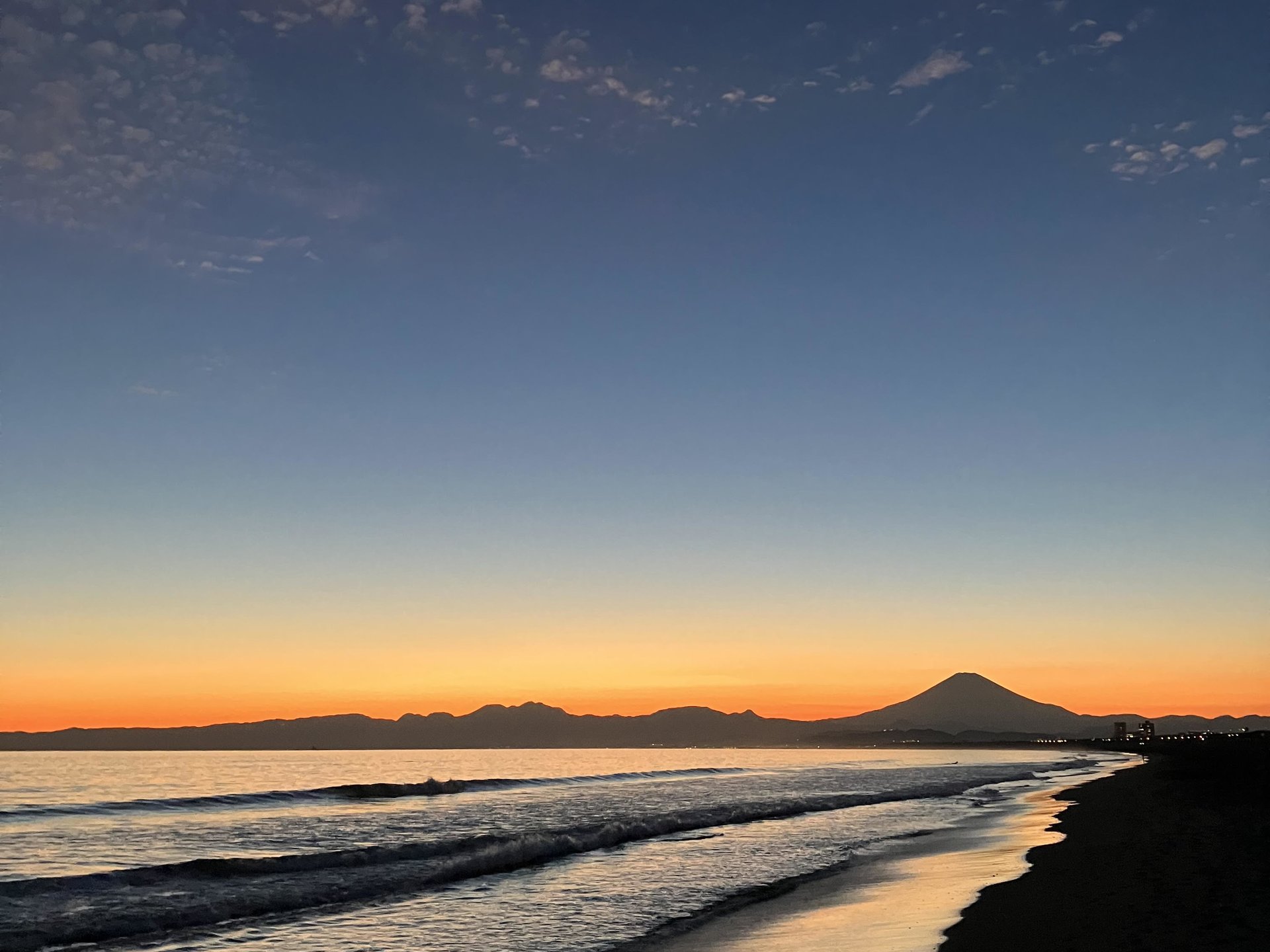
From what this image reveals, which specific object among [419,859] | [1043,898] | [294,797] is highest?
[1043,898]

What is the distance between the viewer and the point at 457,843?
101 ft

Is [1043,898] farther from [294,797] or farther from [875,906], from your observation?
[294,797]

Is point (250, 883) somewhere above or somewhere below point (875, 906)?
below

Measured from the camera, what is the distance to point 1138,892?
1606cm

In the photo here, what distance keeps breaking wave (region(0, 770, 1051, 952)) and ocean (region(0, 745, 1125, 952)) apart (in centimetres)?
8

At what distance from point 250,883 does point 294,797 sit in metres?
37.6

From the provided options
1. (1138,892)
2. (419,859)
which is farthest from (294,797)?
(1138,892)

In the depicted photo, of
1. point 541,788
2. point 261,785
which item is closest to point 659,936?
point 541,788

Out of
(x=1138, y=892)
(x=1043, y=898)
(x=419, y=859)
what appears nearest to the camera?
(x=1138, y=892)

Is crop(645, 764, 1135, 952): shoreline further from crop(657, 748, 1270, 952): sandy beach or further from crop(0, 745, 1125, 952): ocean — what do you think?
crop(0, 745, 1125, 952): ocean

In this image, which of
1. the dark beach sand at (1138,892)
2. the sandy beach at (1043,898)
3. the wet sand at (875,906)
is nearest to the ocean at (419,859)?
the wet sand at (875,906)

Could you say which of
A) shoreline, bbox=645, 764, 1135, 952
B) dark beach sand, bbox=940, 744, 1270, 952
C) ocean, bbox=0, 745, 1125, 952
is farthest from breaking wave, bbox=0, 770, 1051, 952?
dark beach sand, bbox=940, 744, 1270, 952

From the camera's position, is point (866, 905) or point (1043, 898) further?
point (866, 905)

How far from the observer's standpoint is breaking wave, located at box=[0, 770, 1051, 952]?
1759cm
